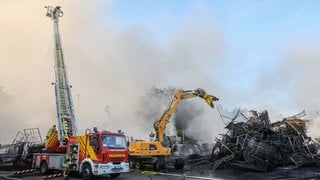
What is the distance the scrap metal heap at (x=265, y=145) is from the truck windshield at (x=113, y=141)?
9.27 metres

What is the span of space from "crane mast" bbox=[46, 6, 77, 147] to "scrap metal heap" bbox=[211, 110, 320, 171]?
1058 centimetres

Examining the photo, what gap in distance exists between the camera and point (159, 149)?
87.5 feet

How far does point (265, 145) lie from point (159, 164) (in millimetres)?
7170

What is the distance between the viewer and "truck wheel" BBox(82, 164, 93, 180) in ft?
64.5

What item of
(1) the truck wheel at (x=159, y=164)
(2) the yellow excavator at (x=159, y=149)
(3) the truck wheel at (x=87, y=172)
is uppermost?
(2) the yellow excavator at (x=159, y=149)

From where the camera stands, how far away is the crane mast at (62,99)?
78.7 ft

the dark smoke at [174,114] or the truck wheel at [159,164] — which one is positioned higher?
the dark smoke at [174,114]

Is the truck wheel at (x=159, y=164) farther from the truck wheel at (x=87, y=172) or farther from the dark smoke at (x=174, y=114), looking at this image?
the dark smoke at (x=174, y=114)

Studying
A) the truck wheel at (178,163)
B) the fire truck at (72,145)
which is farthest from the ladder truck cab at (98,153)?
the truck wheel at (178,163)

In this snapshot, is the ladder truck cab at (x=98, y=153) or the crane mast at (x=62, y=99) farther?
the crane mast at (x=62, y=99)

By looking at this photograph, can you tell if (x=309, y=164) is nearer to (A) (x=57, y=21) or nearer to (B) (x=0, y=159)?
(A) (x=57, y=21)

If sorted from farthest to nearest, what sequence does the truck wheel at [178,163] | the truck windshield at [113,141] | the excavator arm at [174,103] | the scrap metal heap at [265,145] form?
1. the excavator arm at [174,103]
2. the truck wheel at [178,163]
3. the scrap metal heap at [265,145]
4. the truck windshield at [113,141]

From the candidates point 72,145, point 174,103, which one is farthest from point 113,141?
point 174,103

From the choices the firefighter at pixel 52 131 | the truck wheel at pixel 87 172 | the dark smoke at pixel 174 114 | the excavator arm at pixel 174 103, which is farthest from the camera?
the dark smoke at pixel 174 114
